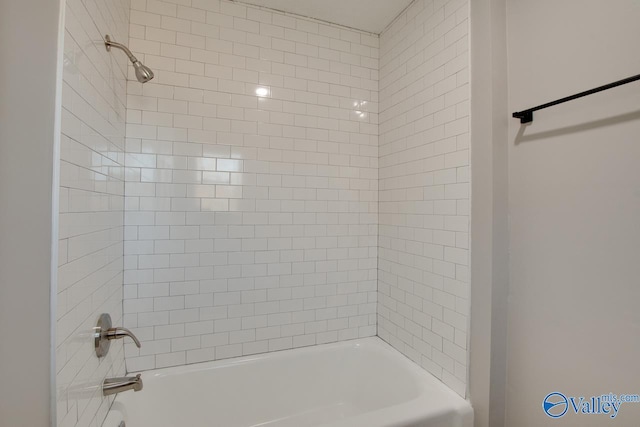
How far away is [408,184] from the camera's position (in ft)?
5.59

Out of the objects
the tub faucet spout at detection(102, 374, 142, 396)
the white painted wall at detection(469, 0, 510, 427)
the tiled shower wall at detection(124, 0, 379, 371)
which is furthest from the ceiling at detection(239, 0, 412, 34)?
the tub faucet spout at detection(102, 374, 142, 396)

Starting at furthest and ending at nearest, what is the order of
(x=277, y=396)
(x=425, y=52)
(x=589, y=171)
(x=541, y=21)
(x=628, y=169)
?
(x=277, y=396), (x=425, y=52), (x=541, y=21), (x=589, y=171), (x=628, y=169)

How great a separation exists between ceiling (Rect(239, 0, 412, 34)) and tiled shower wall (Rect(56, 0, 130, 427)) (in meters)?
0.90

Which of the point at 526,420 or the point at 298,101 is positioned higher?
the point at 298,101

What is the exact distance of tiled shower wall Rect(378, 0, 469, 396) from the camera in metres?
1.35

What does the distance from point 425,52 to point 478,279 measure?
1.26 meters

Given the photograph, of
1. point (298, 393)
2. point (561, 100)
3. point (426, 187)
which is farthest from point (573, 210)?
point (298, 393)

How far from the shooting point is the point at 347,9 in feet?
5.75

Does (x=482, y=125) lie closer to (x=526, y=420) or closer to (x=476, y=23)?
(x=476, y=23)

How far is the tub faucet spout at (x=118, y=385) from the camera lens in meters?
1.14

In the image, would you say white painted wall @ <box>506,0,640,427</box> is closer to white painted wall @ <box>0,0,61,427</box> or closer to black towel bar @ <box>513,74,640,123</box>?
black towel bar @ <box>513,74,640,123</box>

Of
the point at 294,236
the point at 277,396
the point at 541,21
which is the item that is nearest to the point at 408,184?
the point at 294,236

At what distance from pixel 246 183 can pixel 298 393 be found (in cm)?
135

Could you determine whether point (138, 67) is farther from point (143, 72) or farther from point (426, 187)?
point (426, 187)
